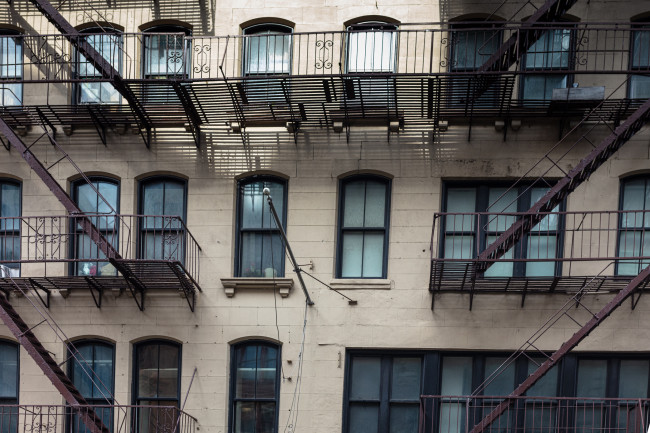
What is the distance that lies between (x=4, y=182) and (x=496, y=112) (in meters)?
9.99

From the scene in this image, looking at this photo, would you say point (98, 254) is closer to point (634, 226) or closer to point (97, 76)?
point (97, 76)

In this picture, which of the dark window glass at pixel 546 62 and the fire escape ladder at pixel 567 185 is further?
the dark window glass at pixel 546 62

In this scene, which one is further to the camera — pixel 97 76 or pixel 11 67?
pixel 11 67

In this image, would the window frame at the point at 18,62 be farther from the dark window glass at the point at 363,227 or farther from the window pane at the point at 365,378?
the window pane at the point at 365,378

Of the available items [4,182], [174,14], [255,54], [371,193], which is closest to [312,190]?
[371,193]

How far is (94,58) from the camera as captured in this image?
18047mm

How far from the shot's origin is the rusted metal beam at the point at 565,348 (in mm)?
15852

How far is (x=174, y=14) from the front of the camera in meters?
19.6

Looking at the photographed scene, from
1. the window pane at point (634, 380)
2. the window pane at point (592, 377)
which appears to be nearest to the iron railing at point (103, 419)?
the window pane at point (592, 377)

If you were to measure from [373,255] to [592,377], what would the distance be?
15.2ft

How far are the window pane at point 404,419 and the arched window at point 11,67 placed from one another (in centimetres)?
981

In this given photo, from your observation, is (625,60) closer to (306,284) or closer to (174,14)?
(306,284)

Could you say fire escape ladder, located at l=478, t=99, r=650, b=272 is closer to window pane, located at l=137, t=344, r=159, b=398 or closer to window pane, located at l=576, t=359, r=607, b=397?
window pane, located at l=576, t=359, r=607, b=397

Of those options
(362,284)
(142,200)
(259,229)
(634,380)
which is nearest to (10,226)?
(142,200)
